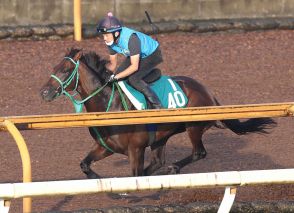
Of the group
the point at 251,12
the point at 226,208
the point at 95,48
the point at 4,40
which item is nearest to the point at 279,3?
the point at 251,12

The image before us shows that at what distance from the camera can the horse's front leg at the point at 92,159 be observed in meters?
9.42

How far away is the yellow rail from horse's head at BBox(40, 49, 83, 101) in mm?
1863

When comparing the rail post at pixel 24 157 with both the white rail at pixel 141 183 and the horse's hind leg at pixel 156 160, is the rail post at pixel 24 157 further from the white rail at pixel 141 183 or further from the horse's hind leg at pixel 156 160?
the horse's hind leg at pixel 156 160

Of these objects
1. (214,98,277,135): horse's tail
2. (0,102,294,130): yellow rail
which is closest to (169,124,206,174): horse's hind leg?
(214,98,277,135): horse's tail

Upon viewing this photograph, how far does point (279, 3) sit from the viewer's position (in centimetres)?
1606

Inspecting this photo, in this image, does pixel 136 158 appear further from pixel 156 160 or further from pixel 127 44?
pixel 127 44

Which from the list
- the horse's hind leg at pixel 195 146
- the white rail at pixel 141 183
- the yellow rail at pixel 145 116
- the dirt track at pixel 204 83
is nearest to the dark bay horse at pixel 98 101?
the horse's hind leg at pixel 195 146

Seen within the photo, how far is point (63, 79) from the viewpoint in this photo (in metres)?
9.27

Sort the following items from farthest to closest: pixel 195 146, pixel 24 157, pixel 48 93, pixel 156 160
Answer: pixel 195 146 < pixel 156 160 < pixel 48 93 < pixel 24 157

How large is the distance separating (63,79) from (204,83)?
177 inches

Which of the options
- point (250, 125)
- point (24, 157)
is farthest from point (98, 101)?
point (24, 157)

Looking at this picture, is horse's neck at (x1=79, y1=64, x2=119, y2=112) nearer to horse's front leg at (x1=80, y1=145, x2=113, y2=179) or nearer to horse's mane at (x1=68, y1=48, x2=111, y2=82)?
Answer: horse's mane at (x1=68, y1=48, x2=111, y2=82)

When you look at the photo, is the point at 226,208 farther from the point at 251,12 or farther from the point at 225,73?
the point at 251,12

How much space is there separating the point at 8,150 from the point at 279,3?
6473 mm
